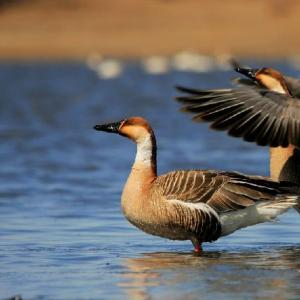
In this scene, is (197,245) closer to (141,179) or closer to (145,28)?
(141,179)

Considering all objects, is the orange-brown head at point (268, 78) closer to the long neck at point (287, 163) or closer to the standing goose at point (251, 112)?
the long neck at point (287, 163)

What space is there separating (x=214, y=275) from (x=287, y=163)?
201 cm

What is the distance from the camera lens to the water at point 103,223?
788cm

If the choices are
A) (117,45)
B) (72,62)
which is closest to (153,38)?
(117,45)

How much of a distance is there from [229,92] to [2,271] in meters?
2.36

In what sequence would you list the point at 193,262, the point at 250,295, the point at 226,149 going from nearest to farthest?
the point at 250,295
the point at 193,262
the point at 226,149

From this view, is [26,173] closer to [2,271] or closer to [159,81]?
[2,271]

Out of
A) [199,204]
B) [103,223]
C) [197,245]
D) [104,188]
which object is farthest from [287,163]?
[104,188]

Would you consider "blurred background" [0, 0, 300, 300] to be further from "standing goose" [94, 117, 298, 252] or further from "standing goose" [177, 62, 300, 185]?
"standing goose" [177, 62, 300, 185]

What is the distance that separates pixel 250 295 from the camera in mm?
7461

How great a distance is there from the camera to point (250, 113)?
902cm

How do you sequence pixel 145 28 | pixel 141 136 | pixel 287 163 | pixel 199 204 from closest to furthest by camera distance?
pixel 199 204, pixel 141 136, pixel 287 163, pixel 145 28

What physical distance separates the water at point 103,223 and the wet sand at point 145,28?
24.3m

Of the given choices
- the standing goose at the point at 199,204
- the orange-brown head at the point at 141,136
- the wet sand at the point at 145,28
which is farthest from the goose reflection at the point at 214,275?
the wet sand at the point at 145,28
